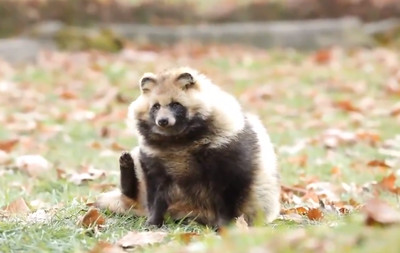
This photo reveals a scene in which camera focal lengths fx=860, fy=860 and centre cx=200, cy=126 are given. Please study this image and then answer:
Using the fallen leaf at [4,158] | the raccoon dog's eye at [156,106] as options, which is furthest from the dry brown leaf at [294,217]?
the fallen leaf at [4,158]

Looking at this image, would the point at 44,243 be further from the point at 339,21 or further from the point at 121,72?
the point at 339,21

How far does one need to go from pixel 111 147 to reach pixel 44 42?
7.98 metres

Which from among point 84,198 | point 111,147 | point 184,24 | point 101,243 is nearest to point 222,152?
point 101,243

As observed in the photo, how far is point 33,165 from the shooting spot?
→ 7.35 m

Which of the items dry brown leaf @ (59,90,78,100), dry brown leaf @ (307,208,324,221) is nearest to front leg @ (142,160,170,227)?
dry brown leaf @ (307,208,324,221)

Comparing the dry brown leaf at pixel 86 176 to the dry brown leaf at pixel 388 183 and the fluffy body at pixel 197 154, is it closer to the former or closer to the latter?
the fluffy body at pixel 197 154

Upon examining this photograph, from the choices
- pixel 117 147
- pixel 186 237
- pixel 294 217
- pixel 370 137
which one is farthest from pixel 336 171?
pixel 186 237

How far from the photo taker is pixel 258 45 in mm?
17859

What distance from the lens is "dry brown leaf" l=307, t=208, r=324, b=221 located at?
5010 mm

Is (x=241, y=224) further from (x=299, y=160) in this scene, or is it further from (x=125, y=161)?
(x=299, y=160)

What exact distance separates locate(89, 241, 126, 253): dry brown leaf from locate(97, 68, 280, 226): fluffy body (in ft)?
2.43

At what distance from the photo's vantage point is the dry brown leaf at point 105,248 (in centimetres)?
398

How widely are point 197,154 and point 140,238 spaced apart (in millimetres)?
733

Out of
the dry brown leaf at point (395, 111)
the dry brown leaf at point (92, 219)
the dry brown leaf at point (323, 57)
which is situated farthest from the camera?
the dry brown leaf at point (323, 57)
